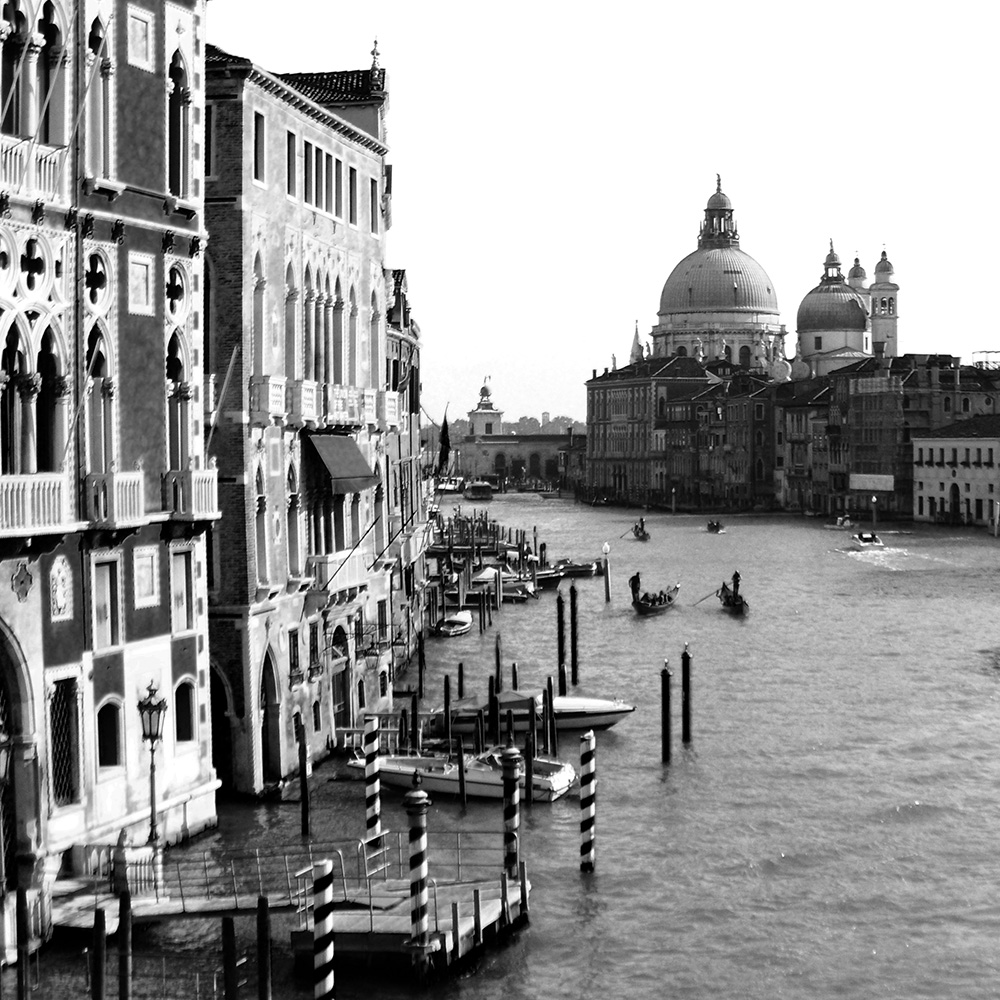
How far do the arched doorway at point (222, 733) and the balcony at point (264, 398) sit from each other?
240cm

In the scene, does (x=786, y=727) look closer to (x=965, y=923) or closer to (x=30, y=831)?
(x=965, y=923)

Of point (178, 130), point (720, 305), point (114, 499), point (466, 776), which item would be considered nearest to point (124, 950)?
point (114, 499)

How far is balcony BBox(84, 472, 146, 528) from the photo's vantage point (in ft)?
46.0

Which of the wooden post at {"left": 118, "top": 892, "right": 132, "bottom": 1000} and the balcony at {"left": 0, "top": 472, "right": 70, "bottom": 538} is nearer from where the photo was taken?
the wooden post at {"left": 118, "top": 892, "right": 132, "bottom": 1000}

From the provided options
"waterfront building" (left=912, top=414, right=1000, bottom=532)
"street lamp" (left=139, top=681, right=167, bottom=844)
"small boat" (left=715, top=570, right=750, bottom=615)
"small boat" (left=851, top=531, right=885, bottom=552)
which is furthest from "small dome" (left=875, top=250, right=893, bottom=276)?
"street lamp" (left=139, top=681, right=167, bottom=844)

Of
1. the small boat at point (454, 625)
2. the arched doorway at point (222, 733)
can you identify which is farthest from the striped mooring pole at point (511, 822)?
the small boat at point (454, 625)

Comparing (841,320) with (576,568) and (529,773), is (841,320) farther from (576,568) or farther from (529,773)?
(529,773)

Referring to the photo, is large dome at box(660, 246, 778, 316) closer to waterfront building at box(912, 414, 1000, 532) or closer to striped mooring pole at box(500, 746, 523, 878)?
waterfront building at box(912, 414, 1000, 532)

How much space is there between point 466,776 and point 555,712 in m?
5.00

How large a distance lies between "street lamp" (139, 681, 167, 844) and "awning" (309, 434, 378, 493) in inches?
223

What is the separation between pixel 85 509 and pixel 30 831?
2.31 metres

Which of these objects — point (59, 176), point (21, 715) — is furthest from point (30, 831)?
point (59, 176)

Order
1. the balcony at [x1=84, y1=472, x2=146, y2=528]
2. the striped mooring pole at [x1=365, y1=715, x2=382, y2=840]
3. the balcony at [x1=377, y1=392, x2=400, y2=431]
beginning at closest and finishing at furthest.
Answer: the balcony at [x1=84, y1=472, x2=146, y2=528], the striped mooring pole at [x1=365, y1=715, x2=382, y2=840], the balcony at [x1=377, y1=392, x2=400, y2=431]

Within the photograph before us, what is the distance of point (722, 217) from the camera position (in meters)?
136
